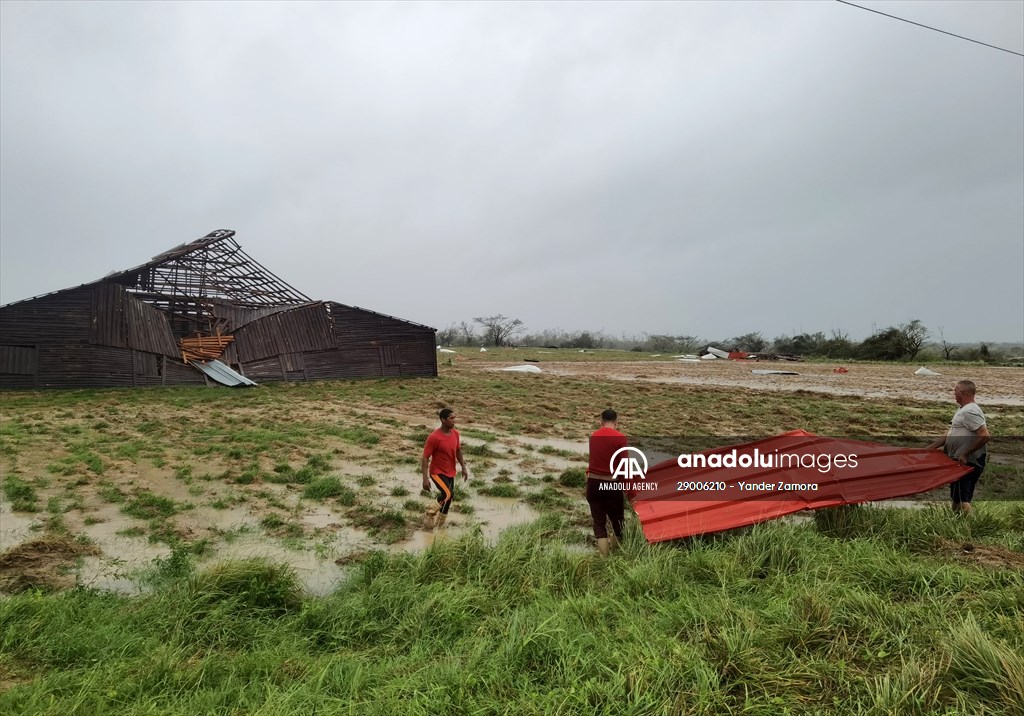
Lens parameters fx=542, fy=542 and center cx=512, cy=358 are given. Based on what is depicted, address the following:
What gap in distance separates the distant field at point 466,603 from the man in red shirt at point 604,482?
1.05 feet

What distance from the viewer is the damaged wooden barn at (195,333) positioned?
21.9 metres

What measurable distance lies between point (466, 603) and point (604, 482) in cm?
207

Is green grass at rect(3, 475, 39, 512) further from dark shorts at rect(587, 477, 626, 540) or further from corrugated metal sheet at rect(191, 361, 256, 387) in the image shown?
corrugated metal sheet at rect(191, 361, 256, 387)

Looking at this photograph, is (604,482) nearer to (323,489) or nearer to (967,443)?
(967,443)

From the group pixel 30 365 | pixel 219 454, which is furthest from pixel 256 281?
pixel 219 454

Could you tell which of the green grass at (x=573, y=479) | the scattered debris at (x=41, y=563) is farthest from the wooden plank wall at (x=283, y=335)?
the green grass at (x=573, y=479)

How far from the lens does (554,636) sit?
379cm

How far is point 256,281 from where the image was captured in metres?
28.8

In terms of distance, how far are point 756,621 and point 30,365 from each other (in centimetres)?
2757

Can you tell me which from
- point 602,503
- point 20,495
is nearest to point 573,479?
point 602,503

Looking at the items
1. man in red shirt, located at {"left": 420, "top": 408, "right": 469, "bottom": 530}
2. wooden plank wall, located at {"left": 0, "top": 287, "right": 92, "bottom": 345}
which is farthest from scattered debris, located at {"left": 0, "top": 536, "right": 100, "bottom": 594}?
wooden plank wall, located at {"left": 0, "top": 287, "right": 92, "bottom": 345}

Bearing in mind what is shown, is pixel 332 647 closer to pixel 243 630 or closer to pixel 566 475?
pixel 243 630

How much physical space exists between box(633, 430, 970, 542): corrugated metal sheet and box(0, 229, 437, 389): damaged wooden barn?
76.9 ft

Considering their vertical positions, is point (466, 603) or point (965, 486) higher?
point (965, 486)
